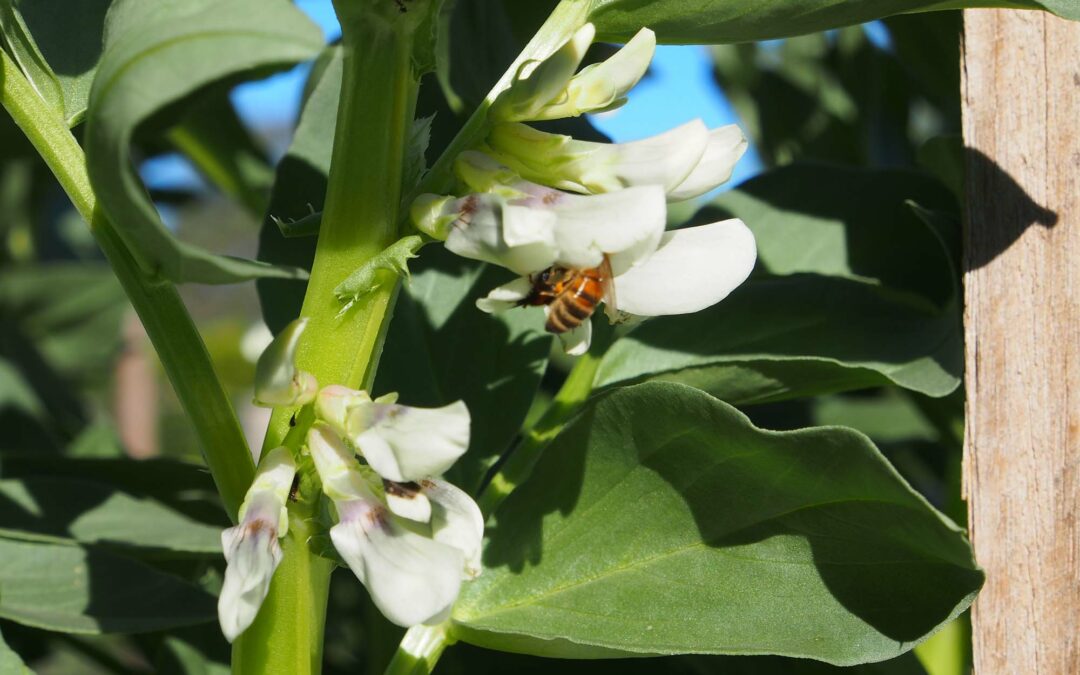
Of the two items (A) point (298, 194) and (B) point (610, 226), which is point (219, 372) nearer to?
(A) point (298, 194)

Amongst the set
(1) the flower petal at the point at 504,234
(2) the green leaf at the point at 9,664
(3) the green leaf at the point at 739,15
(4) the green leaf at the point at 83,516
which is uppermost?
(3) the green leaf at the point at 739,15

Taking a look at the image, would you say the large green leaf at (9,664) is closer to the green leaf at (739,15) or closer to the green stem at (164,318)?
the green stem at (164,318)

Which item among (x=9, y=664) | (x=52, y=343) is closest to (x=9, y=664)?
(x=9, y=664)

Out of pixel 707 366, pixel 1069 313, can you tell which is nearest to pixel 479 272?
pixel 707 366

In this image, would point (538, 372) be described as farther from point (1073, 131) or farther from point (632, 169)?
point (1073, 131)

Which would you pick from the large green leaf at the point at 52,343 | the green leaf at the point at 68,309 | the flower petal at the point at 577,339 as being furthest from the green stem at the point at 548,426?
the green leaf at the point at 68,309

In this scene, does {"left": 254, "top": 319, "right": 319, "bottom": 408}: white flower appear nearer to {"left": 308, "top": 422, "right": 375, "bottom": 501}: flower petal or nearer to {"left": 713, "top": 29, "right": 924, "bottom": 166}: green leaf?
{"left": 308, "top": 422, "right": 375, "bottom": 501}: flower petal
